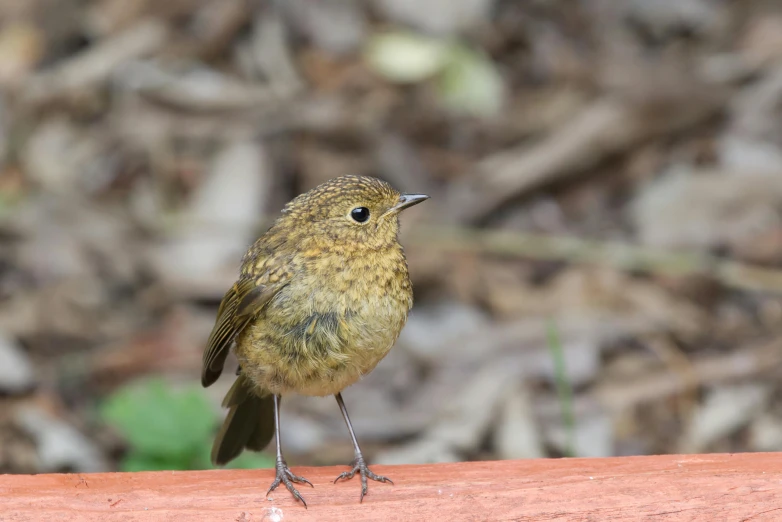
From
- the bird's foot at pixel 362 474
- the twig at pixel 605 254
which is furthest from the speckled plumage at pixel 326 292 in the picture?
the twig at pixel 605 254

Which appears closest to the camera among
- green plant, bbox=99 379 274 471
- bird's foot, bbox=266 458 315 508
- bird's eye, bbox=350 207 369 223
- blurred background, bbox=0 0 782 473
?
bird's foot, bbox=266 458 315 508

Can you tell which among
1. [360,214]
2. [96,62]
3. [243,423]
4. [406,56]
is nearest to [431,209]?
[406,56]

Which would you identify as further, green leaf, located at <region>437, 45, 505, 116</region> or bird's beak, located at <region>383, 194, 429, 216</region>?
green leaf, located at <region>437, 45, 505, 116</region>

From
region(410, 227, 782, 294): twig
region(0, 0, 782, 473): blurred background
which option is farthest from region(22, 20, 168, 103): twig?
region(410, 227, 782, 294): twig

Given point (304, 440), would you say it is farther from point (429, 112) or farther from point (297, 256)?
point (429, 112)

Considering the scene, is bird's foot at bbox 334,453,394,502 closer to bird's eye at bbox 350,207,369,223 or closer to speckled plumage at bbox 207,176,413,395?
speckled plumage at bbox 207,176,413,395

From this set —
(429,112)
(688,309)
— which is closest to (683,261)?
(688,309)
